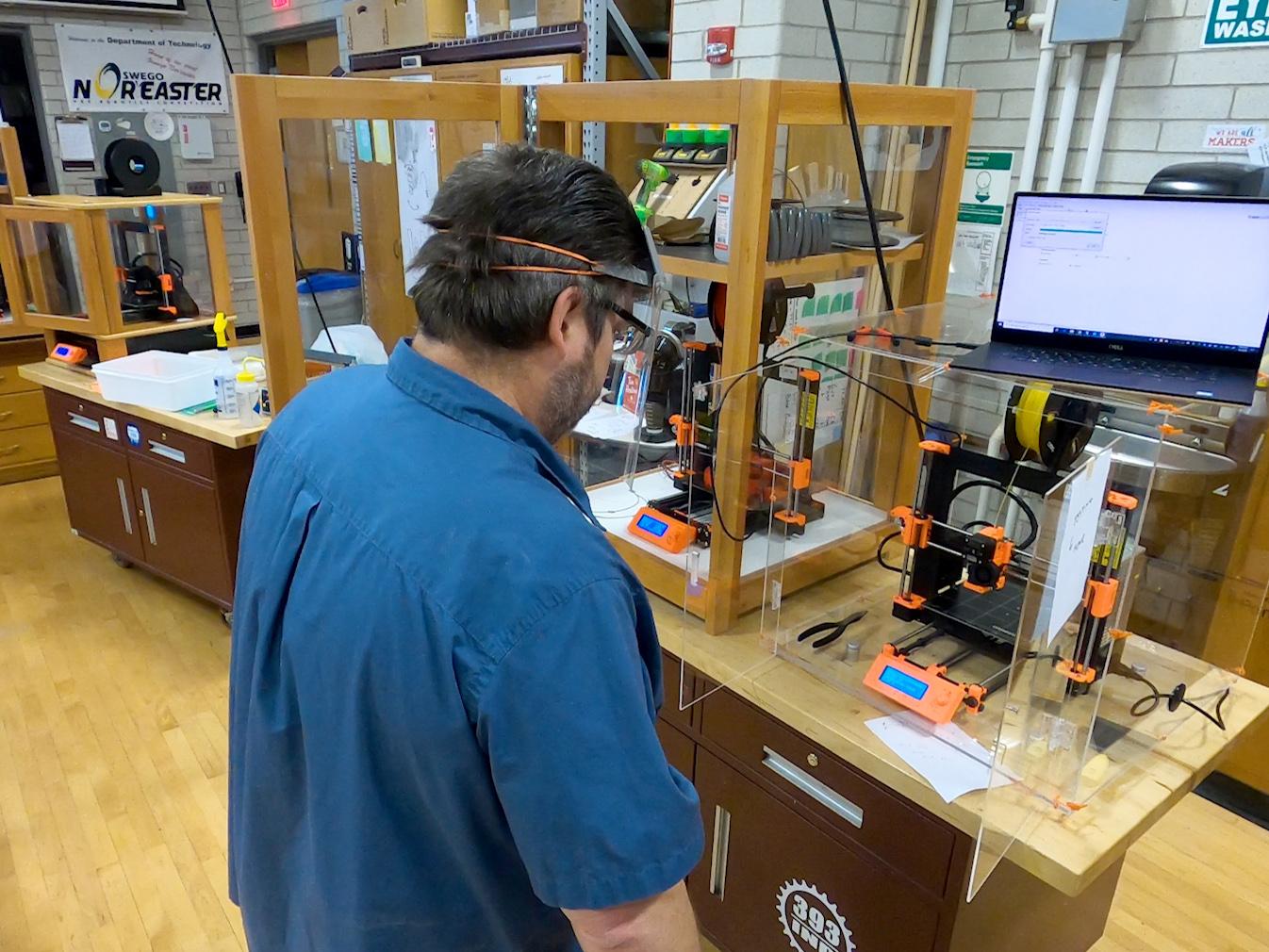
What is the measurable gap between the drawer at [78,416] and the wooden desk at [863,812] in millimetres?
2501

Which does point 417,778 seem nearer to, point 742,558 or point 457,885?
point 457,885

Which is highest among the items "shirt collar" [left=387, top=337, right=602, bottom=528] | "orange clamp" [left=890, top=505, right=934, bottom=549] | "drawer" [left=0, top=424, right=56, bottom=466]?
"shirt collar" [left=387, top=337, right=602, bottom=528]

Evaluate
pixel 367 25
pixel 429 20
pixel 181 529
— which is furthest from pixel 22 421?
pixel 429 20

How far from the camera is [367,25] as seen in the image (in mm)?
3658

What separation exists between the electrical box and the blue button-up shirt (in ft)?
6.98

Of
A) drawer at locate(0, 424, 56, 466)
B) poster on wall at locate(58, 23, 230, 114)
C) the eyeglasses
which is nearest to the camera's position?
the eyeglasses

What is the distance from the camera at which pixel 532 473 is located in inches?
32.4

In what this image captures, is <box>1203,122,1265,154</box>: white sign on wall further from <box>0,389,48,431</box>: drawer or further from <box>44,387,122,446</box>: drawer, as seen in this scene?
<box>0,389,48,431</box>: drawer

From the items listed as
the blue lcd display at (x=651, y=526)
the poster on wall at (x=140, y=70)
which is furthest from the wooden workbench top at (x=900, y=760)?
the poster on wall at (x=140, y=70)

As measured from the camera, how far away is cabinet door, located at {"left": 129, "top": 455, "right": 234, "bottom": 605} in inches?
114

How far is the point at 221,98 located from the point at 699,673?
557 centimetres

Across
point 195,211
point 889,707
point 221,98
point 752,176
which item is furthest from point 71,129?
point 889,707

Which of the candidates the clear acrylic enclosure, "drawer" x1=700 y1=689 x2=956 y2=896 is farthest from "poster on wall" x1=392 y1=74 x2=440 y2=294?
"drawer" x1=700 y1=689 x2=956 y2=896

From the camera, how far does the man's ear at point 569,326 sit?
34.5 inches
